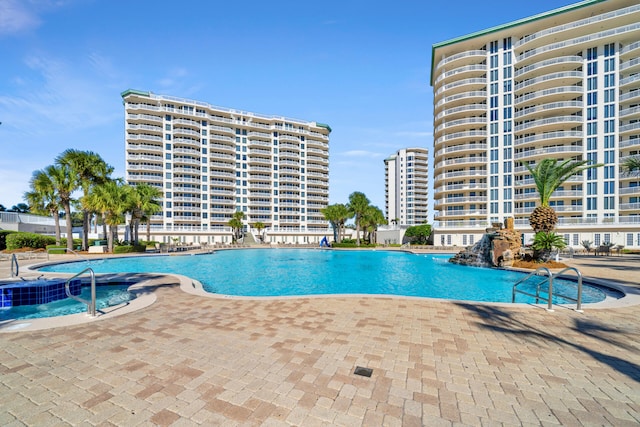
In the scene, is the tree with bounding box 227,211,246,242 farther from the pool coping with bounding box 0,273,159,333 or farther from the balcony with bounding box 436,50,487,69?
the balcony with bounding box 436,50,487,69

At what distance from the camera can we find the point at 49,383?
11.8ft

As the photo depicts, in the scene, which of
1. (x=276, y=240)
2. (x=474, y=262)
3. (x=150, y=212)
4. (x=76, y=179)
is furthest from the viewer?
(x=276, y=240)

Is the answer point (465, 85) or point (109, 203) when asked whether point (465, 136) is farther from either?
point (109, 203)

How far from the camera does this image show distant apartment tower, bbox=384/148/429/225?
10731 centimetres

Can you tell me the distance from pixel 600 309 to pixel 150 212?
141 feet

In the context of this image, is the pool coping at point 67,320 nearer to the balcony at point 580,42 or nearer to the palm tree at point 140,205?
the palm tree at point 140,205

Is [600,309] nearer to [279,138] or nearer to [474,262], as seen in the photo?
[474,262]

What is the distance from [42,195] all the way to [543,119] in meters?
70.1

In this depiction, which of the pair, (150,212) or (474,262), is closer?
(474,262)

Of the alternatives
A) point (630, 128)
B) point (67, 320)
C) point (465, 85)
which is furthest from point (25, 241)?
point (630, 128)

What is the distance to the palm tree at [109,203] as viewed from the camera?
28.8m

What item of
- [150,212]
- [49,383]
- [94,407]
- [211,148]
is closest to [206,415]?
[94,407]

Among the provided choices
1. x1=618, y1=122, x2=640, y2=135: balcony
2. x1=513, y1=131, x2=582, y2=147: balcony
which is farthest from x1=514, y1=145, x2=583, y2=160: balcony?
x1=618, y1=122, x2=640, y2=135: balcony

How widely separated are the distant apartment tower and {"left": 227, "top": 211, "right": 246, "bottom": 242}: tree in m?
66.5
